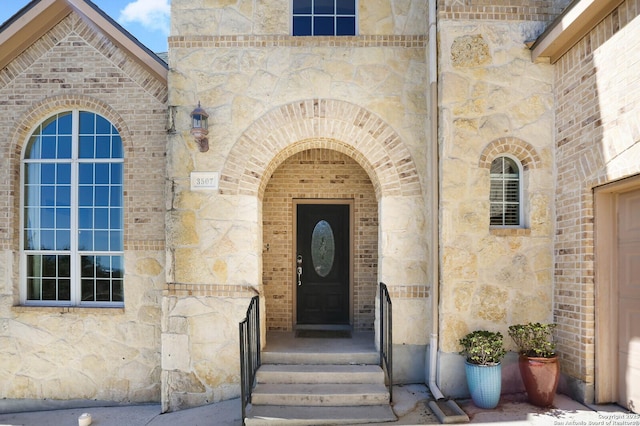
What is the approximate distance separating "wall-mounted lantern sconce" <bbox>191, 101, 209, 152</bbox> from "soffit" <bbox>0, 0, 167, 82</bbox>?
41.2 inches

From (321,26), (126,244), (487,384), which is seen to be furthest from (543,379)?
(126,244)

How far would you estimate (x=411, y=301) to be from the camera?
5449 mm

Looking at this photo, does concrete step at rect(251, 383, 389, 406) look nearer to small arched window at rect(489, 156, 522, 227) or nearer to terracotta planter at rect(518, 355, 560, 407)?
terracotta planter at rect(518, 355, 560, 407)

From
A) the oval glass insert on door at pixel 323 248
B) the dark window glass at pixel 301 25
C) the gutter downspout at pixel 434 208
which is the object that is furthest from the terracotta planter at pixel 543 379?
the dark window glass at pixel 301 25

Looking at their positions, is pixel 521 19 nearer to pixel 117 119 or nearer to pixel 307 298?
pixel 307 298

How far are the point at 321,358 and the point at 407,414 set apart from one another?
1241mm

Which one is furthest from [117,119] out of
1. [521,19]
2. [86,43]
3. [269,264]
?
[521,19]

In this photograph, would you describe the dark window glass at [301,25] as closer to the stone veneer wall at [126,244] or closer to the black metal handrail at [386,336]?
the stone veneer wall at [126,244]

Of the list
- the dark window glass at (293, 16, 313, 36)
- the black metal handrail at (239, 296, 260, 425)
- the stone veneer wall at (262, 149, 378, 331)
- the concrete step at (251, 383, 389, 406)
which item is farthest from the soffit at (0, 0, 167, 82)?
the concrete step at (251, 383, 389, 406)

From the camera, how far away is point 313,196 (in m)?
6.90

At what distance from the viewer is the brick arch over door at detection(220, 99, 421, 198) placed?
550 centimetres

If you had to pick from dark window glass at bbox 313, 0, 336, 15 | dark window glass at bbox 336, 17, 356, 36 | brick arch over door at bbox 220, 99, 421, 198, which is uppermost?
dark window glass at bbox 313, 0, 336, 15

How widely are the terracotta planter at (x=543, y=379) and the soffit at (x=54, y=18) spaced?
5807 mm

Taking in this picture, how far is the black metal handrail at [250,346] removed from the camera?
4719mm
